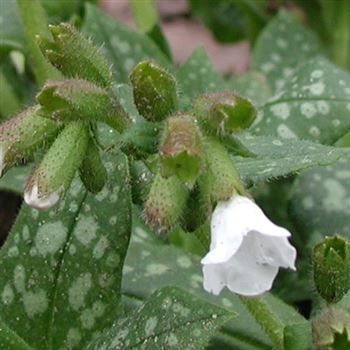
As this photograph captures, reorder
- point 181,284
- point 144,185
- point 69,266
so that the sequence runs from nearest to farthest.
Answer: point 144,185 → point 69,266 → point 181,284

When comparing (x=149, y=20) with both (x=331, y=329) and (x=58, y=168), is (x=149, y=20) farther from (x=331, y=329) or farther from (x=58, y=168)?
(x=331, y=329)

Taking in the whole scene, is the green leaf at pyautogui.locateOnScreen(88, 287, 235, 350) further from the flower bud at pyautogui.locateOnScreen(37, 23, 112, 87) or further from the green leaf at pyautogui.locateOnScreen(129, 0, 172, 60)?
the green leaf at pyautogui.locateOnScreen(129, 0, 172, 60)

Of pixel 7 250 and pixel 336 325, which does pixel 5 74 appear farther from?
pixel 336 325

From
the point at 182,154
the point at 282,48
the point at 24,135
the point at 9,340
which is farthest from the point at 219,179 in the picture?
the point at 282,48

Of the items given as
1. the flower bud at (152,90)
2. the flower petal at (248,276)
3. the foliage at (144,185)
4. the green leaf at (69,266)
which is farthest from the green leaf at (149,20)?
the flower petal at (248,276)

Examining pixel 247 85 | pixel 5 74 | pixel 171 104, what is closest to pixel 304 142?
pixel 171 104
